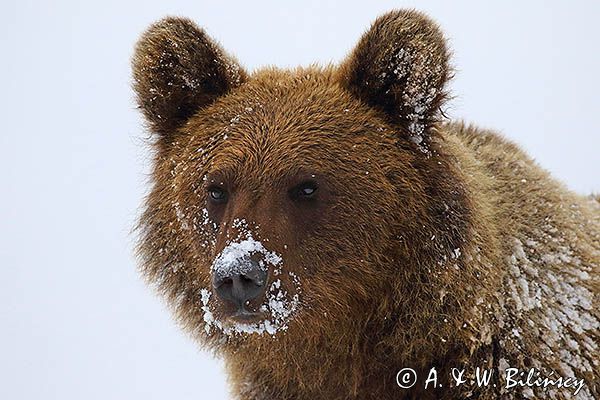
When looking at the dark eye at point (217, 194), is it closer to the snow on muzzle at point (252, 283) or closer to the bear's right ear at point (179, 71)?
the snow on muzzle at point (252, 283)

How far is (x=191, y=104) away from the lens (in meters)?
5.20

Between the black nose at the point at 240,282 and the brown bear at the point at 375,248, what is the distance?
0.04 ft

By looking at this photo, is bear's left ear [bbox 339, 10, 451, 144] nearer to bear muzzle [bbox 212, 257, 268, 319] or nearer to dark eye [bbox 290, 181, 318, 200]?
dark eye [bbox 290, 181, 318, 200]

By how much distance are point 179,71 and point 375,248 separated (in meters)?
1.62

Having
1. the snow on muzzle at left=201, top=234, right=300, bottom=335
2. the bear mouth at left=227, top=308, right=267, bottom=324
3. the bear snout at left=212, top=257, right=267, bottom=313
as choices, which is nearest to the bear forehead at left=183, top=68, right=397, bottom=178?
the snow on muzzle at left=201, top=234, right=300, bottom=335

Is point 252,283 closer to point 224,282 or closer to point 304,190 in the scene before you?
point 224,282

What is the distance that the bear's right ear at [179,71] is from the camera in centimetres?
514

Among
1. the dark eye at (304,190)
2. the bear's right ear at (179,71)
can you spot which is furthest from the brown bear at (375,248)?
the bear's right ear at (179,71)

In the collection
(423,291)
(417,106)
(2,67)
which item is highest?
(2,67)

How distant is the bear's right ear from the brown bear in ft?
0.64

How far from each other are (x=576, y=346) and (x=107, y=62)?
606ft

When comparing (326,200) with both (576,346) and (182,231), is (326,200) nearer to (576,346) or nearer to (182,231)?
(182,231)

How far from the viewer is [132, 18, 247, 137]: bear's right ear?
5.14m

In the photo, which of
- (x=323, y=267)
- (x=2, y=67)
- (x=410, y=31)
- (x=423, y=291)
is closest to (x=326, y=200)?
(x=323, y=267)
